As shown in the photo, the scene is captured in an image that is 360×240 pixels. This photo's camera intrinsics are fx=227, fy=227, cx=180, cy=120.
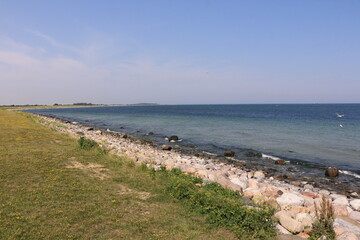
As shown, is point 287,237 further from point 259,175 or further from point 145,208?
point 259,175

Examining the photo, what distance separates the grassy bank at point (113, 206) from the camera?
6.43 meters

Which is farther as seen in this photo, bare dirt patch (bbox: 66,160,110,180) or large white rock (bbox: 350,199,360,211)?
bare dirt patch (bbox: 66,160,110,180)

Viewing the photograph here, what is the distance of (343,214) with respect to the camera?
28.7 ft

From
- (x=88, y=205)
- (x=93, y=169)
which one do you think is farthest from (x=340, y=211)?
(x=93, y=169)

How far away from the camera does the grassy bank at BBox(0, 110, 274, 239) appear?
643 cm

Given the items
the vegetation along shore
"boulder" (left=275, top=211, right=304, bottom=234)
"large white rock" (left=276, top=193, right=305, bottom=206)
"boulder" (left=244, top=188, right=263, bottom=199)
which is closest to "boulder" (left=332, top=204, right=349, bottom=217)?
the vegetation along shore

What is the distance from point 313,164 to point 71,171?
63.4 feet

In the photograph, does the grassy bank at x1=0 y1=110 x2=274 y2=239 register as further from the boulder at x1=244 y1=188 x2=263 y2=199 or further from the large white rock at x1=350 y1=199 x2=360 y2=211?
the large white rock at x1=350 y1=199 x2=360 y2=211

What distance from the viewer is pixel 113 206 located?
26.3 ft

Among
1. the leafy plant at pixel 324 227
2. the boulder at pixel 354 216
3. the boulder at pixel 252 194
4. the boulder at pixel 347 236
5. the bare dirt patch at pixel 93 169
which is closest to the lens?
the boulder at pixel 347 236

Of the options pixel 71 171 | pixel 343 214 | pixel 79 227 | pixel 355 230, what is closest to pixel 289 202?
pixel 343 214

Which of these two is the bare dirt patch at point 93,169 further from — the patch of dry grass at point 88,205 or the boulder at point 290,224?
the boulder at point 290,224

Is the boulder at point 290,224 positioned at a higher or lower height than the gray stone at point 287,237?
higher

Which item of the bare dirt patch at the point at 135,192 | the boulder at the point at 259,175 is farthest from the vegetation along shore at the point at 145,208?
the boulder at the point at 259,175
